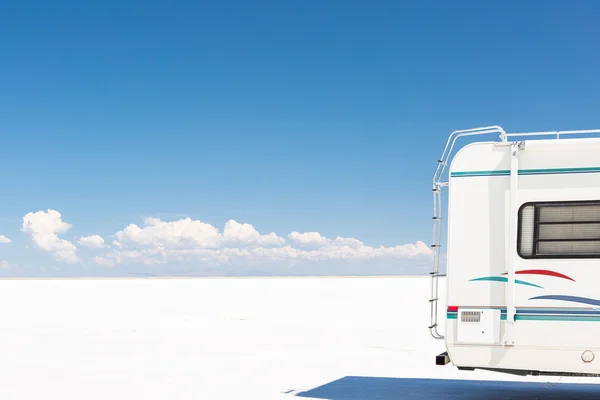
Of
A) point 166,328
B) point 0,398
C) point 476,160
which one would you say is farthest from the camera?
point 166,328

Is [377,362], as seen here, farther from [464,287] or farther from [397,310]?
[397,310]

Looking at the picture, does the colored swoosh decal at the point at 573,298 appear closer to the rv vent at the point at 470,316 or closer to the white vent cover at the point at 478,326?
the white vent cover at the point at 478,326

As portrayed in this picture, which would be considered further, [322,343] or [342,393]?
[322,343]

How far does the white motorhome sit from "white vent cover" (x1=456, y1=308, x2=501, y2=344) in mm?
11

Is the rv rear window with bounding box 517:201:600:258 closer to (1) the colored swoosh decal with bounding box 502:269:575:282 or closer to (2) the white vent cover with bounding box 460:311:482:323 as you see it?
(1) the colored swoosh decal with bounding box 502:269:575:282

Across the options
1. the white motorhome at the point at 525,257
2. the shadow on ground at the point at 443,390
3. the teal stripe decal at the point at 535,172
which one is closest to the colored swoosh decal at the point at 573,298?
Answer: the white motorhome at the point at 525,257

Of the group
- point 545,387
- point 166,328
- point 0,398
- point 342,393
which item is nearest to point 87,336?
point 166,328

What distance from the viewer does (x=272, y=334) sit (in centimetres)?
1706

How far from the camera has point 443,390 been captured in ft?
31.9

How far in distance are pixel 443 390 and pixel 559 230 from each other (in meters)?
3.13

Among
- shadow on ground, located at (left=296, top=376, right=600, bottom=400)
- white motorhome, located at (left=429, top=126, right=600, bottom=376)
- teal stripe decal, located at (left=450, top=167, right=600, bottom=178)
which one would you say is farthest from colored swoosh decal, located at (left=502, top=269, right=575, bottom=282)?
shadow on ground, located at (left=296, top=376, right=600, bottom=400)

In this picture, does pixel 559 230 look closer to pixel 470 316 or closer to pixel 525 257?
pixel 525 257

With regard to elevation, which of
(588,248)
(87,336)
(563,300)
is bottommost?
(87,336)

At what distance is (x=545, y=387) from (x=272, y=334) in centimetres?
822
